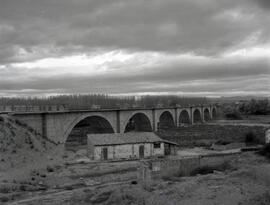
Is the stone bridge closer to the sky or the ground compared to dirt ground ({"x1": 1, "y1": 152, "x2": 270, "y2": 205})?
closer to the sky

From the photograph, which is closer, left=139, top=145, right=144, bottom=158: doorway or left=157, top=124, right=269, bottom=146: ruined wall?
left=139, top=145, right=144, bottom=158: doorway

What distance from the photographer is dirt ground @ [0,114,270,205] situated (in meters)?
19.2

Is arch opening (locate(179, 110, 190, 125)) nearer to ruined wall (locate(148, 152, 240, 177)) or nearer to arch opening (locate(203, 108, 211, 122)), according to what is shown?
arch opening (locate(203, 108, 211, 122))

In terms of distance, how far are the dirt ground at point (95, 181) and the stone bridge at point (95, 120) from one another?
5.70ft

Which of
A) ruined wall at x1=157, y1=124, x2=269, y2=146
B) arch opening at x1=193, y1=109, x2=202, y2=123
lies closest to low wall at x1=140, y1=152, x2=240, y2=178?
ruined wall at x1=157, y1=124, x2=269, y2=146

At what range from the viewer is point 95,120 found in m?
50.8

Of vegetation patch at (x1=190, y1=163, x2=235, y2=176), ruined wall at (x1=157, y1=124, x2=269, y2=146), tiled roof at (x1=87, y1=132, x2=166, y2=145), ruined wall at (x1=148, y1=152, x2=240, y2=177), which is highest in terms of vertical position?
tiled roof at (x1=87, y1=132, x2=166, y2=145)

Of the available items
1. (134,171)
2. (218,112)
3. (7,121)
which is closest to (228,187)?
(134,171)

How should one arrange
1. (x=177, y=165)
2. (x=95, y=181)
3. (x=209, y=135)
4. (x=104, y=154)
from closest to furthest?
(x=95, y=181)
(x=177, y=165)
(x=104, y=154)
(x=209, y=135)

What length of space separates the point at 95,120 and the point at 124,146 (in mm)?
15416

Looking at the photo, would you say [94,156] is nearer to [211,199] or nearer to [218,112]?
[211,199]

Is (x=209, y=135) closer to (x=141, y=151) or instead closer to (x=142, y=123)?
(x=142, y=123)

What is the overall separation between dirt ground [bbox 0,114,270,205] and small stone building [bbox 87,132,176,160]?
1689 mm

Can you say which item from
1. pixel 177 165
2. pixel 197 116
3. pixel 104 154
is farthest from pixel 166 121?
pixel 177 165
